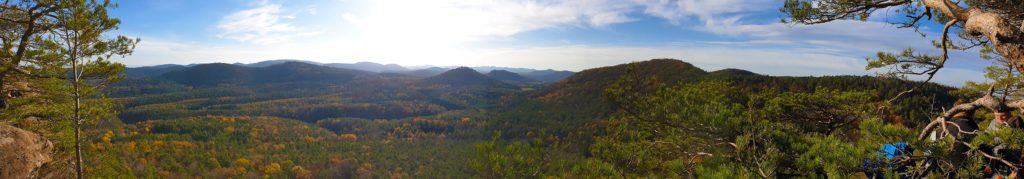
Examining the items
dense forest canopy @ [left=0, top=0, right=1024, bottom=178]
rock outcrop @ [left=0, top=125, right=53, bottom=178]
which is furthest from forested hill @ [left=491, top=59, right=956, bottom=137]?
rock outcrop @ [left=0, top=125, right=53, bottom=178]

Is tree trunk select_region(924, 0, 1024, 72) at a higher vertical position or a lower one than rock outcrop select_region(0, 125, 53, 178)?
higher

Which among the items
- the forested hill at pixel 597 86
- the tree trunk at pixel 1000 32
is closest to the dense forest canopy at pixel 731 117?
the tree trunk at pixel 1000 32

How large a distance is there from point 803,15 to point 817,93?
84.3 inches

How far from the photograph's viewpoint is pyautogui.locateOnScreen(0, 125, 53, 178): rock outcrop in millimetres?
11555

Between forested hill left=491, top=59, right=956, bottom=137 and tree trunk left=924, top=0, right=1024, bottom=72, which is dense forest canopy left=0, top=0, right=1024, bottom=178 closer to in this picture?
tree trunk left=924, top=0, right=1024, bottom=72

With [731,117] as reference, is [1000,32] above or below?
above

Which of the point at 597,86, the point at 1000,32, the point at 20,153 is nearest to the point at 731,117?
the point at 1000,32

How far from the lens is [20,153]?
40.2ft

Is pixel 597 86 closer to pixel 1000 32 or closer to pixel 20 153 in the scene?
pixel 20 153

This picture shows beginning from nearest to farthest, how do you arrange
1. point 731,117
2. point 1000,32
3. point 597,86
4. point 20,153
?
point 1000,32
point 731,117
point 20,153
point 597,86

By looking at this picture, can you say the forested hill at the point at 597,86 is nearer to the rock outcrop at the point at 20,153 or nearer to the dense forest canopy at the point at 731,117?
the dense forest canopy at the point at 731,117

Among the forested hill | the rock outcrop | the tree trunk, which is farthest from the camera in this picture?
the forested hill

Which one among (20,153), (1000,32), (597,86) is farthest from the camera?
(597,86)

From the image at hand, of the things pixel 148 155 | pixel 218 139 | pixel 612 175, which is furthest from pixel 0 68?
pixel 218 139
